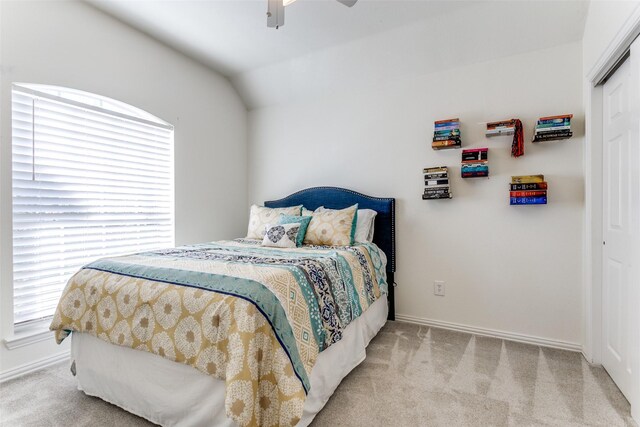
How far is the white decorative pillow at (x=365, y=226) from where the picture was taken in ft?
9.61

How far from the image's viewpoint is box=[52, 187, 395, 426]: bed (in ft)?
4.25

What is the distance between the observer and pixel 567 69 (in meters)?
2.46

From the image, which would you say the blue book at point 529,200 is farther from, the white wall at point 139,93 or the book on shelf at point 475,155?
the white wall at point 139,93

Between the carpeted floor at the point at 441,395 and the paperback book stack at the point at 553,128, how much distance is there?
5.36 feet

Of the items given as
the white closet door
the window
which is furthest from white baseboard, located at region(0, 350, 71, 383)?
the white closet door

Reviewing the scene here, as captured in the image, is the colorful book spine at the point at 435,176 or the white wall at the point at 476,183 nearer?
the white wall at the point at 476,183

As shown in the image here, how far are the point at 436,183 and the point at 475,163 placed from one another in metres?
0.35

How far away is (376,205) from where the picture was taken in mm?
3133

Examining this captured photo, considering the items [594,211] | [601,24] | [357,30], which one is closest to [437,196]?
[594,211]

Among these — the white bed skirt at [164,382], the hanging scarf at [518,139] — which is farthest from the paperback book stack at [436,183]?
the white bed skirt at [164,382]

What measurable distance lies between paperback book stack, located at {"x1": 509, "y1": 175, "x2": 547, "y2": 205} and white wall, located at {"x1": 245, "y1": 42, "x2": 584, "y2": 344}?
120 millimetres

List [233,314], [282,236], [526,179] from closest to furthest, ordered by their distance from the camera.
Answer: [233,314] < [526,179] < [282,236]

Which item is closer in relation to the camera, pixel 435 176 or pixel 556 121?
pixel 556 121

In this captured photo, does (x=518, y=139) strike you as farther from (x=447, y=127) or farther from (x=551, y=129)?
(x=447, y=127)
